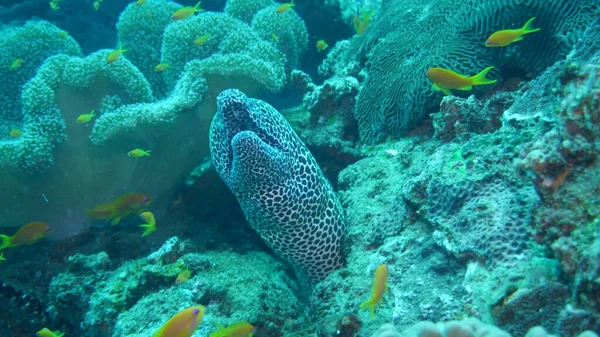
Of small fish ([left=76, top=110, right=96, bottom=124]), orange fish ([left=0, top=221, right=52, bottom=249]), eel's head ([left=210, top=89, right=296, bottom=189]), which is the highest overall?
small fish ([left=76, top=110, right=96, bottom=124])

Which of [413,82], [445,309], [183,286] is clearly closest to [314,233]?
[183,286]

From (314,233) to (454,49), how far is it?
2.80 metres

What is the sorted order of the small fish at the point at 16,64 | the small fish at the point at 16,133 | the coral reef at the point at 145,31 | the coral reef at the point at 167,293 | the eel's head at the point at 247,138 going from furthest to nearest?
the coral reef at the point at 145,31 < the small fish at the point at 16,64 < the small fish at the point at 16,133 < the coral reef at the point at 167,293 < the eel's head at the point at 247,138

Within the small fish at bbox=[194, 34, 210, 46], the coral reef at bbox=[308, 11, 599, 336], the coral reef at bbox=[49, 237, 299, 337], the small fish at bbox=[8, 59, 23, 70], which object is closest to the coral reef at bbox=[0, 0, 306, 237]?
the small fish at bbox=[194, 34, 210, 46]

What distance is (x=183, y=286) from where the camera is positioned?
3.42 meters

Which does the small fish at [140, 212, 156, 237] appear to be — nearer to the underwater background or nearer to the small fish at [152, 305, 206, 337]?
the underwater background

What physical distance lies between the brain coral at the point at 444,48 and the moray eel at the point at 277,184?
140 centimetres

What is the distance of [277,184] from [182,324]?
4.84 ft

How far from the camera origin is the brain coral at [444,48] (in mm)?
3850

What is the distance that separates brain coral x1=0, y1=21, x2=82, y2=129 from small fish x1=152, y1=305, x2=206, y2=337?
5653mm

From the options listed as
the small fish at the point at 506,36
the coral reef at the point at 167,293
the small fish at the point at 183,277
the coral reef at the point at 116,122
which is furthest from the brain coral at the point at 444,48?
the small fish at the point at 183,277

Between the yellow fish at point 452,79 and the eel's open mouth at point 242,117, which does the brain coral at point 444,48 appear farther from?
the eel's open mouth at point 242,117

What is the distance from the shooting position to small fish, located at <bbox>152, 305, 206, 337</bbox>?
2.30 m

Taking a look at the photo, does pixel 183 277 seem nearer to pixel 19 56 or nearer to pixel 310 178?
pixel 310 178
